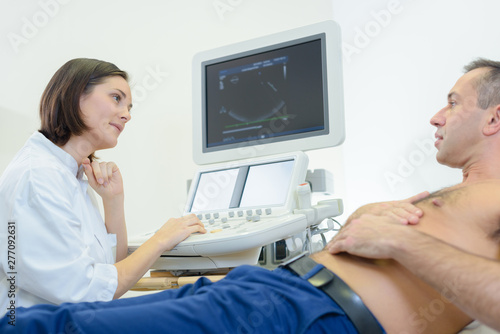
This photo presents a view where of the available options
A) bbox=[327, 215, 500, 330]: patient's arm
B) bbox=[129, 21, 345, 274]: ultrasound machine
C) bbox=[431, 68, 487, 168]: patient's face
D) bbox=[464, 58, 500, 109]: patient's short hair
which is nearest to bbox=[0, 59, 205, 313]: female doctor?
bbox=[129, 21, 345, 274]: ultrasound machine

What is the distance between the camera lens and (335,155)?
8.00 ft

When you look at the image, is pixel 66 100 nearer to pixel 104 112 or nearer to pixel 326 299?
pixel 104 112

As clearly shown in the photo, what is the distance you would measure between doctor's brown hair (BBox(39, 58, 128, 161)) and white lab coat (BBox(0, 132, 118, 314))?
18 cm

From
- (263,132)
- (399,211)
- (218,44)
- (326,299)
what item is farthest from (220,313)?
(218,44)

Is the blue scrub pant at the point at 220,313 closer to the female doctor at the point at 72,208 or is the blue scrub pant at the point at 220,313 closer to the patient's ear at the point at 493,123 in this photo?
the female doctor at the point at 72,208

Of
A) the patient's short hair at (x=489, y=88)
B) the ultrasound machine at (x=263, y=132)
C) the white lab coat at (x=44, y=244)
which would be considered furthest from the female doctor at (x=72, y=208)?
the patient's short hair at (x=489, y=88)

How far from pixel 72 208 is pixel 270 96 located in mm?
935

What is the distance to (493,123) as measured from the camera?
1239 mm

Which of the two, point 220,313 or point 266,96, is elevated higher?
point 266,96

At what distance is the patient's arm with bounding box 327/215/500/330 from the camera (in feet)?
2.35

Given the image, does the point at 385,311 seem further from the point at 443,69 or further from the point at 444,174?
the point at 443,69

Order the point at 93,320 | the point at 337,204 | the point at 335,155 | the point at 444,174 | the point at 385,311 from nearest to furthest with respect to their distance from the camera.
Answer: the point at 93,320
the point at 385,311
the point at 337,204
the point at 444,174
the point at 335,155

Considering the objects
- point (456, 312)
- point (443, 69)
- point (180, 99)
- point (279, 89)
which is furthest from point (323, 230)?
point (180, 99)

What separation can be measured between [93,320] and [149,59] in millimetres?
1935
